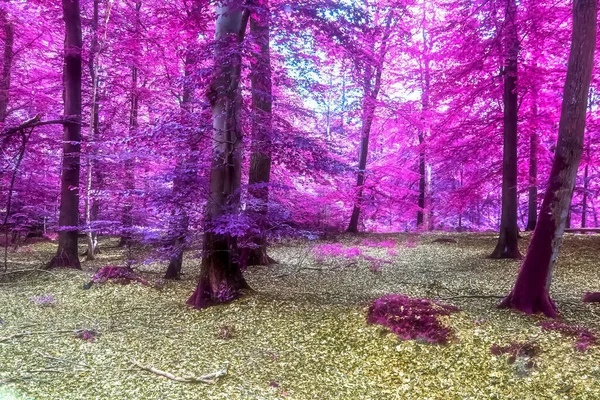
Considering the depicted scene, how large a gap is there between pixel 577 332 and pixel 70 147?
31.8 ft

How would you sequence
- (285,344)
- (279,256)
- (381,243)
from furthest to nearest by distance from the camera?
(381,243)
(279,256)
(285,344)

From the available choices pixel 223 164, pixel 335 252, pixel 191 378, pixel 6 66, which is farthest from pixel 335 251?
pixel 6 66

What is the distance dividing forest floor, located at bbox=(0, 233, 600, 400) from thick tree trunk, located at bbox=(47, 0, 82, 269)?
1.14m

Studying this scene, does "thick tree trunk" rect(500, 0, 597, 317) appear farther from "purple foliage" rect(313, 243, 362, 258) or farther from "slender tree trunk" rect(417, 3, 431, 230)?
"slender tree trunk" rect(417, 3, 431, 230)

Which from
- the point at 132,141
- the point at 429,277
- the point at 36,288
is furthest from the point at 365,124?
the point at 36,288

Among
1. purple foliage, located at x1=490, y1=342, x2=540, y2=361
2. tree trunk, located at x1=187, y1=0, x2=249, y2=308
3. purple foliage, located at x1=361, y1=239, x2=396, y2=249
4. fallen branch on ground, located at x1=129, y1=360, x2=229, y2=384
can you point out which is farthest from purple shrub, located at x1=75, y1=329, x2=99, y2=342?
purple foliage, located at x1=361, y1=239, x2=396, y2=249

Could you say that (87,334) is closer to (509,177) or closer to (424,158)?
(509,177)

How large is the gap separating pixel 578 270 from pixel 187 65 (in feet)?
26.6

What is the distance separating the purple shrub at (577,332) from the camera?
3.55 meters

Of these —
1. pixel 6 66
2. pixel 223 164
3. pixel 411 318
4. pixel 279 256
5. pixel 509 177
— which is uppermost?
pixel 6 66

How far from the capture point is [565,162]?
442 cm

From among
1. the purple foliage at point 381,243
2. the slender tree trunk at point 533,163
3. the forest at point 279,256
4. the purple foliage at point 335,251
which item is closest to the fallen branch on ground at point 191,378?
the forest at point 279,256

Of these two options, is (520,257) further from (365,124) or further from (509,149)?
(365,124)

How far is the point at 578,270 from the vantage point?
23.8 ft
